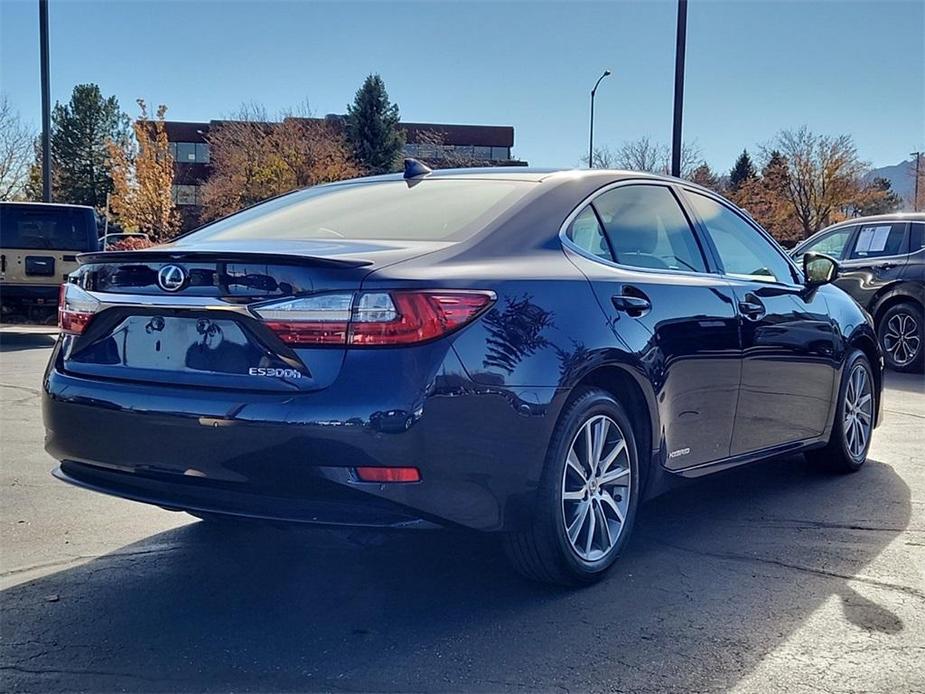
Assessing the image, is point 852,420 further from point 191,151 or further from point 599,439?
point 191,151

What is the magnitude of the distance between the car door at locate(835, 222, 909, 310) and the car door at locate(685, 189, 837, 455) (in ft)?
20.1

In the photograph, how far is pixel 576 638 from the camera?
3.07 metres

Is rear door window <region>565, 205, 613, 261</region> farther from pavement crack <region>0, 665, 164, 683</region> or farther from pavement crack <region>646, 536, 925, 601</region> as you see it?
pavement crack <region>0, 665, 164, 683</region>

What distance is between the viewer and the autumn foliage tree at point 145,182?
31375 mm

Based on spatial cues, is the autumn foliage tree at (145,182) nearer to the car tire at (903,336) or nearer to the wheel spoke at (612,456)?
the car tire at (903,336)

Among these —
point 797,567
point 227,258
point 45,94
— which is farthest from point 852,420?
point 45,94

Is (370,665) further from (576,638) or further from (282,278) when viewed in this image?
(282,278)

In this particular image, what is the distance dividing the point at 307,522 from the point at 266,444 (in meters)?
0.27

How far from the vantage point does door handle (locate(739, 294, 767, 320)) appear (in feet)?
14.4

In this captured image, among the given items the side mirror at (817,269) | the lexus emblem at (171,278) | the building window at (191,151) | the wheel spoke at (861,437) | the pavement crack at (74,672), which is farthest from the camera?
the building window at (191,151)

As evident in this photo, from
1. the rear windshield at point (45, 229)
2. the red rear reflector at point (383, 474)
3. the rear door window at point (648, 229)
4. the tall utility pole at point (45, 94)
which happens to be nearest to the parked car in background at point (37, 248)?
the rear windshield at point (45, 229)

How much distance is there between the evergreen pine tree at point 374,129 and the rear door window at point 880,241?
3268 centimetres

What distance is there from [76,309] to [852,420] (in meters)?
4.25

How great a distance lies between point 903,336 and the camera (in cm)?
1067
